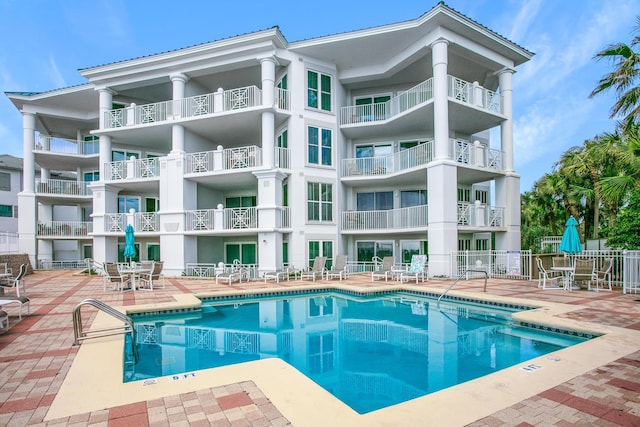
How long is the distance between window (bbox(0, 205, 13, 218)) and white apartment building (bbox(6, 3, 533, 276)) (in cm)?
1301

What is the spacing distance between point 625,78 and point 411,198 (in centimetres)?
939

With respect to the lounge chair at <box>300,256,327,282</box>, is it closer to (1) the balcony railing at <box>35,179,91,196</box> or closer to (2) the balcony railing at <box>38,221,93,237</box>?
(2) the balcony railing at <box>38,221,93,237</box>

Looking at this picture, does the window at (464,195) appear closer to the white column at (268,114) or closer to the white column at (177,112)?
the white column at (268,114)

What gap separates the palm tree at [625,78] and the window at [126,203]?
2307 cm

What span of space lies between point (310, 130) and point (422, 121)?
540 cm

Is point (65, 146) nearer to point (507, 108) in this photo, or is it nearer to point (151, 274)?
point (151, 274)

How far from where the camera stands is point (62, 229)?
21.7 meters

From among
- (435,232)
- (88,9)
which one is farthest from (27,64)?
(435,232)

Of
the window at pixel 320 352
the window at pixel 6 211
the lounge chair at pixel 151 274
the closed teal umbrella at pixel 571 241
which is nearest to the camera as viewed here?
the window at pixel 320 352

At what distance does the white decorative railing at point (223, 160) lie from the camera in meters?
16.0

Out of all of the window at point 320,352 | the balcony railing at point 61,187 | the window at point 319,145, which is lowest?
the window at point 320,352

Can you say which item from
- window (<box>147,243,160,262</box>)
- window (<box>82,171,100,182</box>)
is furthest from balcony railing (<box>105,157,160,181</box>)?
window (<box>82,171,100,182</box>)

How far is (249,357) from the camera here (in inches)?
237

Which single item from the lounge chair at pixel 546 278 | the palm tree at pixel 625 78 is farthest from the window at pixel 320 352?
the palm tree at pixel 625 78
